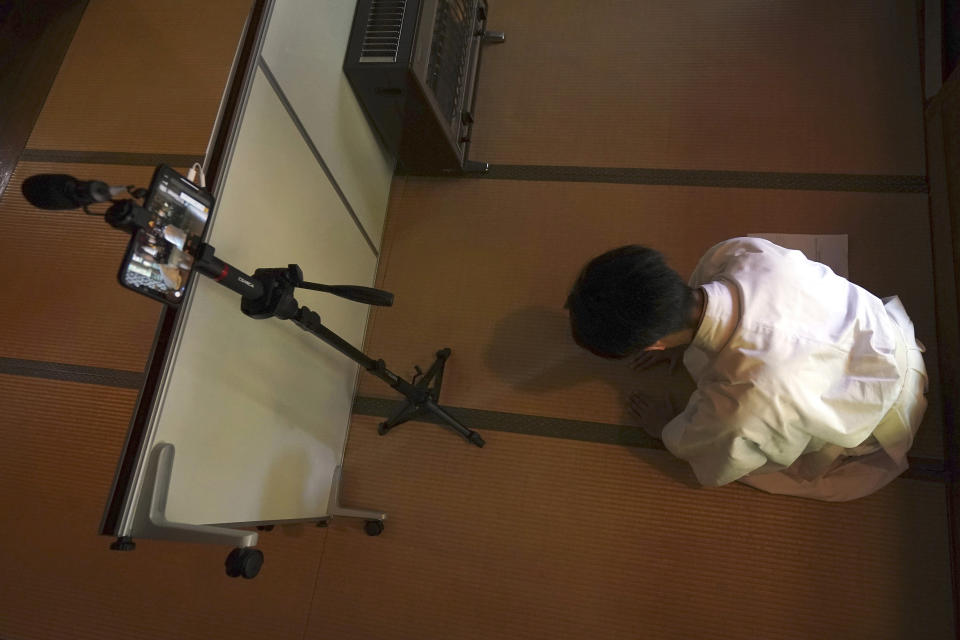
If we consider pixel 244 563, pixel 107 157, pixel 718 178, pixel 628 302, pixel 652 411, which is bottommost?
pixel 244 563

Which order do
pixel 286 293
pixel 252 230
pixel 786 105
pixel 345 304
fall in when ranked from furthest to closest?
pixel 786 105, pixel 345 304, pixel 252 230, pixel 286 293

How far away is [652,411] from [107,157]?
62.6 inches

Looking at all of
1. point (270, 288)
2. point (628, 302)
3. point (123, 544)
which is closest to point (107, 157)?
point (270, 288)

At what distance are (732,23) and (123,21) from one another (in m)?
1.91

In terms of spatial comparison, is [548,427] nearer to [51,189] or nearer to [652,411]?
[652,411]

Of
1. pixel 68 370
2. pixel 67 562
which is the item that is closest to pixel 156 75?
pixel 68 370

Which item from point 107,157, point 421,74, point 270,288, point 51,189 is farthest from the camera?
point 421,74

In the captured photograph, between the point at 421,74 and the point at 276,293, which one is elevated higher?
the point at 421,74

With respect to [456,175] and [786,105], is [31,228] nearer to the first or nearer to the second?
→ [456,175]

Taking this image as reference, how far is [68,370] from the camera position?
1.24 metres

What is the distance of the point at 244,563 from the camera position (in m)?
0.80

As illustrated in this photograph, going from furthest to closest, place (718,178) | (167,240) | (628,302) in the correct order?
1. (718,178)
2. (628,302)
3. (167,240)

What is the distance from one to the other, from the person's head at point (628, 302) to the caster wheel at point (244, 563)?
703 millimetres

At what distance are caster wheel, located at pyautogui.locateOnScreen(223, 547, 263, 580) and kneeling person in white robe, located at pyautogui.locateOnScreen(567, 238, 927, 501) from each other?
0.70 metres
